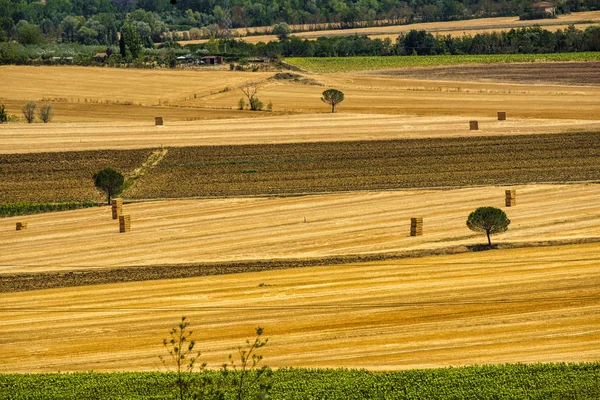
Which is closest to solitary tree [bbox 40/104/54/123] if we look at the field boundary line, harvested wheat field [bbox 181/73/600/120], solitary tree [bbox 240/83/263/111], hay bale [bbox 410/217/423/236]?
harvested wheat field [bbox 181/73/600/120]

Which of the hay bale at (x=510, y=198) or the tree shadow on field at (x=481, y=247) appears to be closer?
the tree shadow on field at (x=481, y=247)

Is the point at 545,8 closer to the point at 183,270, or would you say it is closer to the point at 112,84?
the point at 112,84

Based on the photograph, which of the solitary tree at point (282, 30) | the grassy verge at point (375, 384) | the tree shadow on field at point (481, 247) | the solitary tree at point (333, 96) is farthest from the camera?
the solitary tree at point (282, 30)

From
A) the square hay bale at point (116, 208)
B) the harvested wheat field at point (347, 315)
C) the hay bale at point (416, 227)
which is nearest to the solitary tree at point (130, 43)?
the square hay bale at point (116, 208)

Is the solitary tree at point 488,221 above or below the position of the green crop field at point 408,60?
below

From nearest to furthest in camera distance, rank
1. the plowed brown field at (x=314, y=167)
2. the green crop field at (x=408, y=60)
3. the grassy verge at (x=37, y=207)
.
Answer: the grassy verge at (x=37, y=207), the plowed brown field at (x=314, y=167), the green crop field at (x=408, y=60)

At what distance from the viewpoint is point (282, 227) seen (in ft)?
166

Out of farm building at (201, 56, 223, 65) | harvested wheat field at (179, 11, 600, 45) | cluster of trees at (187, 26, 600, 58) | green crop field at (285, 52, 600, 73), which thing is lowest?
green crop field at (285, 52, 600, 73)

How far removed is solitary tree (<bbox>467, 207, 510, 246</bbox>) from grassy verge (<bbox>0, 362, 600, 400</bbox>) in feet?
50.1

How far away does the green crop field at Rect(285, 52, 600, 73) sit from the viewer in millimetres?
124938

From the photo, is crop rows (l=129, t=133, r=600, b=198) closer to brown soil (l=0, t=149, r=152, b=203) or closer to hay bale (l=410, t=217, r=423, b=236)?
brown soil (l=0, t=149, r=152, b=203)

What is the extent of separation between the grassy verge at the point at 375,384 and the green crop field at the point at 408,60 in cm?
9393

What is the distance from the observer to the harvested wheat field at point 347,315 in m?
33.7

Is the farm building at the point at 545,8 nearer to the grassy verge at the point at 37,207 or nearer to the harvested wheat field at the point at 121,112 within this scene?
the harvested wheat field at the point at 121,112
